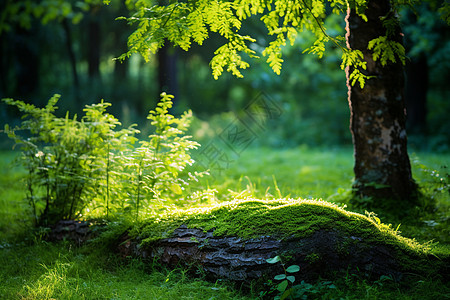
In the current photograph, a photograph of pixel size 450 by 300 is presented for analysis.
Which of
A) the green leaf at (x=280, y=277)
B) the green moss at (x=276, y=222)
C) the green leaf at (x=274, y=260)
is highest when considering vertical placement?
the green moss at (x=276, y=222)

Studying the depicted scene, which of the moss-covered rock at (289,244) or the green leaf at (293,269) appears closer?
the green leaf at (293,269)

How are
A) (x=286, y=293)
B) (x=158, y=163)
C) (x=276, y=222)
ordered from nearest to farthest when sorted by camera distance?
(x=286, y=293)
(x=276, y=222)
(x=158, y=163)

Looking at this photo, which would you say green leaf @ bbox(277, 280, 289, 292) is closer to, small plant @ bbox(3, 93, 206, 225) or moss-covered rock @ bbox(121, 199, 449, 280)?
moss-covered rock @ bbox(121, 199, 449, 280)

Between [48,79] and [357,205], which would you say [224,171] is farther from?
[48,79]

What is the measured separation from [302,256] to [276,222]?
389 millimetres

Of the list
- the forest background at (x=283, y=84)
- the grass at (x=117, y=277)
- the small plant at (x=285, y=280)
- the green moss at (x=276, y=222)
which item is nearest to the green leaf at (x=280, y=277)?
the small plant at (x=285, y=280)

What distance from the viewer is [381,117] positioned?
4480 mm

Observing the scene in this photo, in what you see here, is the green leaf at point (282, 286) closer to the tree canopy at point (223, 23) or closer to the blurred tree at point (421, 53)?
the tree canopy at point (223, 23)

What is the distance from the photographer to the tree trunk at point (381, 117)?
445 centimetres

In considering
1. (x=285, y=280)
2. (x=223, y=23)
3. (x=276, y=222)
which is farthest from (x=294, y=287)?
(x=223, y=23)

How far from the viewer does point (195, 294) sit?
2717mm

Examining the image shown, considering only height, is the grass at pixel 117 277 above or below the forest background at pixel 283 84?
below

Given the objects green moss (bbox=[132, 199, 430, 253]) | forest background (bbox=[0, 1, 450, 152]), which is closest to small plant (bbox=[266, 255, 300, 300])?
green moss (bbox=[132, 199, 430, 253])

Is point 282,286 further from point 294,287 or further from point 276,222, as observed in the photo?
point 276,222
